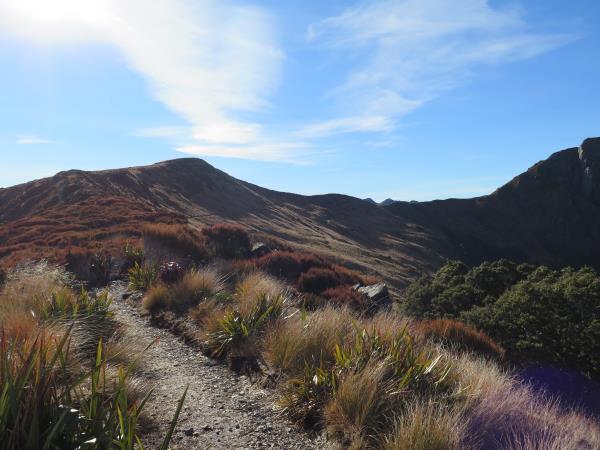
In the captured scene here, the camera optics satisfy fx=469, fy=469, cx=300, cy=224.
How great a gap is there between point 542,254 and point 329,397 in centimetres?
9669

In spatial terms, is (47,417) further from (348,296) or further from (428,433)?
(348,296)

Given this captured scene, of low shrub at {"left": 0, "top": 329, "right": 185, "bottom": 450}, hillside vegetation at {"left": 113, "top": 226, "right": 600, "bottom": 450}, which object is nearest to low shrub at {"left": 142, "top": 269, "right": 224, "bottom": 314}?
hillside vegetation at {"left": 113, "top": 226, "right": 600, "bottom": 450}

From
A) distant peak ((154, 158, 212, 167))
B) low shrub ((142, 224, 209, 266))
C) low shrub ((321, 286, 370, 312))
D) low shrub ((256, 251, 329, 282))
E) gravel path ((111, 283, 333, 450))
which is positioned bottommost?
gravel path ((111, 283, 333, 450))

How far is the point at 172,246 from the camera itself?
50.2 feet

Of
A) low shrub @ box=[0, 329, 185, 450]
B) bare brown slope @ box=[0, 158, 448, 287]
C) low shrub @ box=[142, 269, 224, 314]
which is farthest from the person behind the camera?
bare brown slope @ box=[0, 158, 448, 287]

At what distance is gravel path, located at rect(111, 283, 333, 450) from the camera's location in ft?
14.7

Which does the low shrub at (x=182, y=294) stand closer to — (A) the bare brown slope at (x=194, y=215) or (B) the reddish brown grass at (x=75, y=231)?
(B) the reddish brown grass at (x=75, y=231)

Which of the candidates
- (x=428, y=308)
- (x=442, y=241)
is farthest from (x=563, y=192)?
(x=428, y=308)

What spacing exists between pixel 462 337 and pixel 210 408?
17.0 ft

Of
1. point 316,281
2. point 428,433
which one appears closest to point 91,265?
point 316,281

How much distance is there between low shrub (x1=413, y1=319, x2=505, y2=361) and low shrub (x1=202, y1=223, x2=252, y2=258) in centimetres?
938

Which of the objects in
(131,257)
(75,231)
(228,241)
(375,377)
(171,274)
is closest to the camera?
(375,377)

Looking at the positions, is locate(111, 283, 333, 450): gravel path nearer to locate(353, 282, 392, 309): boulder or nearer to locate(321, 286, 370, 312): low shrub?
locate(321, 286, 370, 312): low shrub

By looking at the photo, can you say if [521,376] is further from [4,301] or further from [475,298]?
[4,301]
